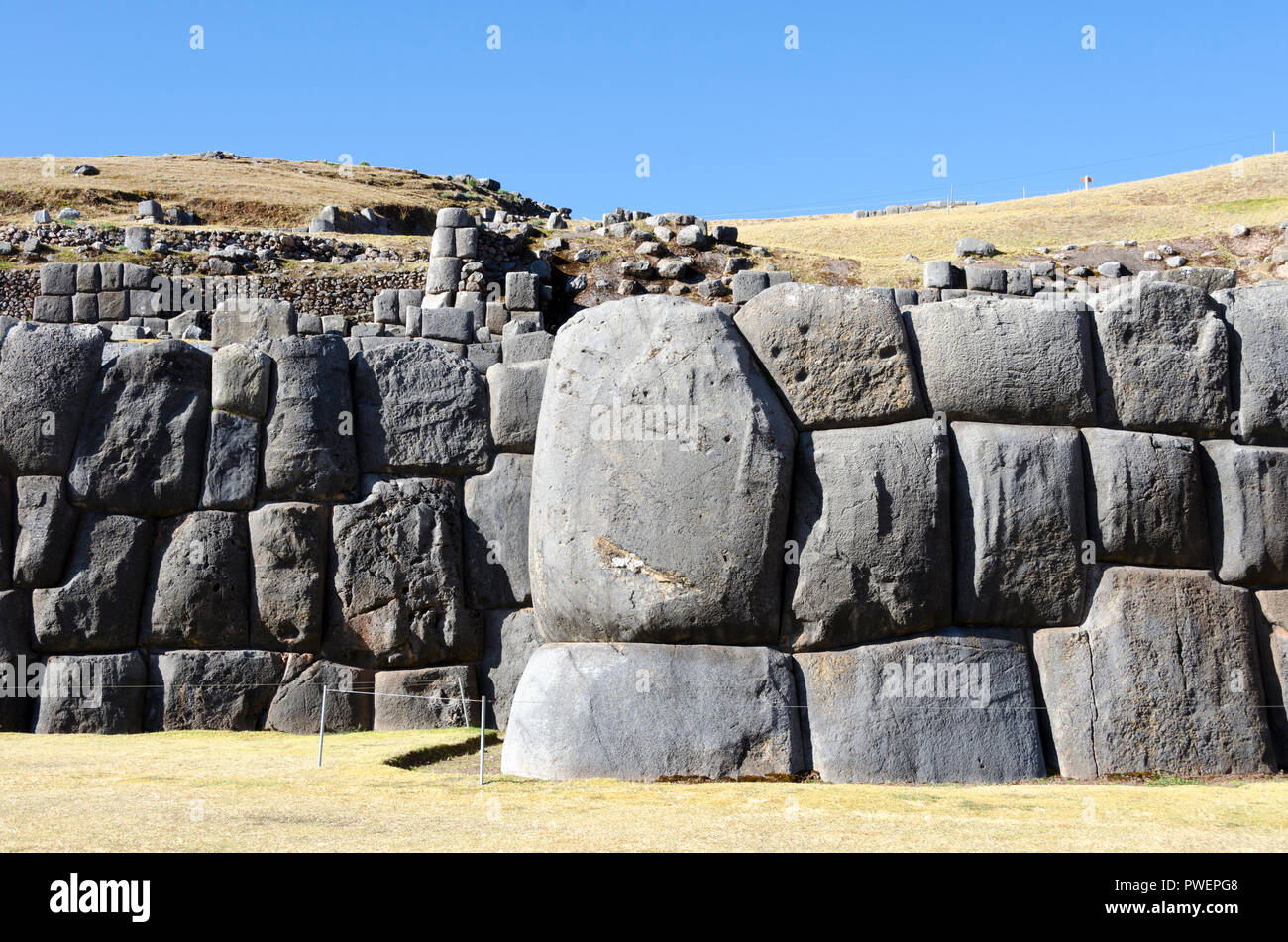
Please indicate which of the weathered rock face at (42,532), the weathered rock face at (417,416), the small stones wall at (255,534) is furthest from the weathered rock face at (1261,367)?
the weathered rock face at (42,532)

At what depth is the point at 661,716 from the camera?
29.7ft

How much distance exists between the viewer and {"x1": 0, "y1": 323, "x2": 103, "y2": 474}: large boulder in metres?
11.6

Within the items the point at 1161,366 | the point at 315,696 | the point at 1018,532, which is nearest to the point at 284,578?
the point at 315,696

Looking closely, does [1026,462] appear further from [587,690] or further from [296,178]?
[296,178]

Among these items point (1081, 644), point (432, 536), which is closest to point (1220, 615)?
point (1081, 644)

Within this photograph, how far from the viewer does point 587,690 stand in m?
9.18

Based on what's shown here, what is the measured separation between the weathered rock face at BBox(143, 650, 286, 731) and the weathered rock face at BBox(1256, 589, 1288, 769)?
828 cm

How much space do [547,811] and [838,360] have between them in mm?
4135

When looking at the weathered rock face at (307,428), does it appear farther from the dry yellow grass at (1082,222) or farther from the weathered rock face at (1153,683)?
the dry yellow grass at (1082,222)

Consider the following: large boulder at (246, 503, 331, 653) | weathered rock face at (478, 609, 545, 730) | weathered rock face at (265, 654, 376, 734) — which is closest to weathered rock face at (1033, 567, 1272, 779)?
weathered rock face at (478, 609, 545, 730)

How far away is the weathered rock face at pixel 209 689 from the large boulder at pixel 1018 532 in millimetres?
6212

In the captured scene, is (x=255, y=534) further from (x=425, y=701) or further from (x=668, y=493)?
(x=668, y=493)

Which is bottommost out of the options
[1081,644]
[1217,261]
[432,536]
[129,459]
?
[1081,644]
